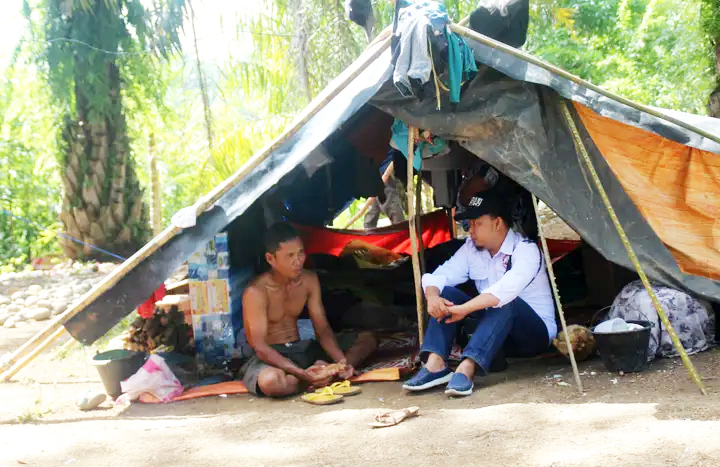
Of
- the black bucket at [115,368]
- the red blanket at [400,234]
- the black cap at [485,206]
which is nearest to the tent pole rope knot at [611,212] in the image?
the black cap at [485,206]

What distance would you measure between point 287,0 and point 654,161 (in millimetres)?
6346

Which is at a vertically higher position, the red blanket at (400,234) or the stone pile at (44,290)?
the red blanket at (400,234)

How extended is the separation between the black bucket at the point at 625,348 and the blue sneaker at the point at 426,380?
30.6 inches

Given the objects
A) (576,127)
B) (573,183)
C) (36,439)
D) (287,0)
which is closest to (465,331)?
(573,183)

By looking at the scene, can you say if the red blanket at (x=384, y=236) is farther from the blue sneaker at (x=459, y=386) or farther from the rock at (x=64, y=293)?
the rock at (x=64, y=293)

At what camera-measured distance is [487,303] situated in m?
3.79

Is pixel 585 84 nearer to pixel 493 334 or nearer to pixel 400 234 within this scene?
pixel 493 334

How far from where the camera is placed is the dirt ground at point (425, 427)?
270 cm

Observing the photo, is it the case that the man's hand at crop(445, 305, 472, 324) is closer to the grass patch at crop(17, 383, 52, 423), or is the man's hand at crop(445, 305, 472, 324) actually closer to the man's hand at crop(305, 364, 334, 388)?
the man's hand at crop(305, 364, 334, 388)

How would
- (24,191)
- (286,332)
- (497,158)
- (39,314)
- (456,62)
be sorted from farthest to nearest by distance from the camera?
(24,191)
(39,314)
(286,332)
(497,158)
(456,62)

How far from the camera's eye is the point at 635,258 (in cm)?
378

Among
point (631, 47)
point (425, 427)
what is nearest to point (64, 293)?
point (425, 427)

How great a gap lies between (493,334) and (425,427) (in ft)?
2.78

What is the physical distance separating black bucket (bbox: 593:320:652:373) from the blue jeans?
37 centimetres
